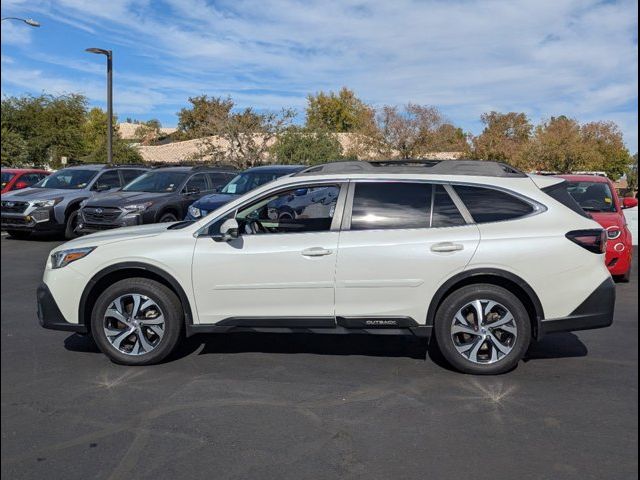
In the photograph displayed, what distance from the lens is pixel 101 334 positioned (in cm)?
512

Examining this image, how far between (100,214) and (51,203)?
1.93 m

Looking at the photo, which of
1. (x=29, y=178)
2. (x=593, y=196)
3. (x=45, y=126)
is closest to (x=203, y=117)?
(x=45, y=126)

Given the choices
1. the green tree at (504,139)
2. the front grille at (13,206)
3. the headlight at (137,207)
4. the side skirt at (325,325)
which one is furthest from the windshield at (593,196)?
the green tree at (504,139)

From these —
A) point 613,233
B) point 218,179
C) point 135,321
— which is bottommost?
point 135,321

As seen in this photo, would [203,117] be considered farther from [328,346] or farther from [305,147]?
[328,346]

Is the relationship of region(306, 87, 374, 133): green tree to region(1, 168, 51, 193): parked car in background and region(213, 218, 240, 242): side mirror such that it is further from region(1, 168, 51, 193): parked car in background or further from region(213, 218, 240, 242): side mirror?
region(213, 218, 240, 242): side mirror

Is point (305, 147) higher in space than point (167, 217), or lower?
higher

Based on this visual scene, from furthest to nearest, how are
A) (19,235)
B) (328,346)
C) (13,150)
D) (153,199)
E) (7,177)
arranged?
(13,150) → (7,177) → (19,235) → (153,199) → (328,346)

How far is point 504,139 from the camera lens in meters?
41.8

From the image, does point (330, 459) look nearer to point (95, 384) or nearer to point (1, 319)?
point (95, 384)

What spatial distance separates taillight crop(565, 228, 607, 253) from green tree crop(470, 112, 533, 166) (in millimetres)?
33572

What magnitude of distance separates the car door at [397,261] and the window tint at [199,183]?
9.17m

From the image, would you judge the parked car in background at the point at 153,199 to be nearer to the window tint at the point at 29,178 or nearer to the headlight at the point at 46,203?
the headlight at the point at 46,203

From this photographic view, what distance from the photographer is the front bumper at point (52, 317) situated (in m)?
5.12
